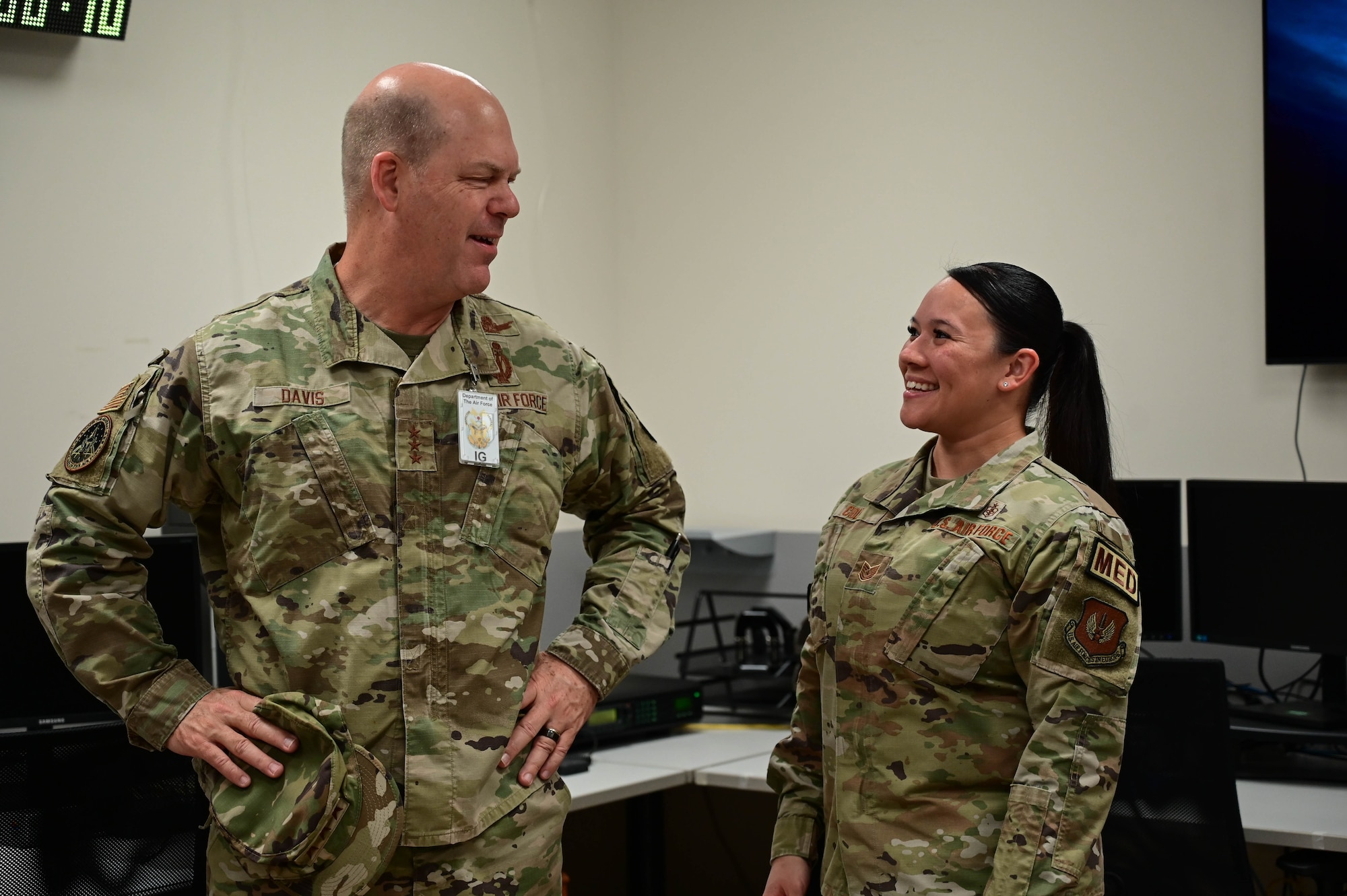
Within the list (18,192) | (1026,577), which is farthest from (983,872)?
(18,192)

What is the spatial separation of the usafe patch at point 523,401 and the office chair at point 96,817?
71 centimetres

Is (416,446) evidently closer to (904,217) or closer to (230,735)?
(230,735)

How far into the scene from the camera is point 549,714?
149 cm

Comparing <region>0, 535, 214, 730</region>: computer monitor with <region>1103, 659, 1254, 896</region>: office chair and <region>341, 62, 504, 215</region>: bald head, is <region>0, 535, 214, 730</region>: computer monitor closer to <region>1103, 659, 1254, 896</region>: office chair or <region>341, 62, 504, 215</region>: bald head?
<region>341, 62, 504, 215</region>: bald head

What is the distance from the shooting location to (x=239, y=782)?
1310 millimetres

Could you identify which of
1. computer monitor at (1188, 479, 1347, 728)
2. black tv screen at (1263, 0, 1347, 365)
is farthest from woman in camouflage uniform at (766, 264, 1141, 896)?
black tv screen at (1263, 0, 1347, 365)

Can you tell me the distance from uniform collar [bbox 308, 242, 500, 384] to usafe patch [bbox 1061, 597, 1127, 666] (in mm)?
747

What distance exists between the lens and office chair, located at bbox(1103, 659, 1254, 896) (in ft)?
6.31

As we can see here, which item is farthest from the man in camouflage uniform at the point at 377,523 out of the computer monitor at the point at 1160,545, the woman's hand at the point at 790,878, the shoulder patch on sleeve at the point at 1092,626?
the computer monitor at the point at 1160,545

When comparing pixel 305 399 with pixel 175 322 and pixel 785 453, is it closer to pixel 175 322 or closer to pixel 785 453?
pixel 175 322

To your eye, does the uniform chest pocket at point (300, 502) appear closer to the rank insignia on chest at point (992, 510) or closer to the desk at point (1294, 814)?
the rank insignia on chest at point (992, 510)

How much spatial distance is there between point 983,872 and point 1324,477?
161cm

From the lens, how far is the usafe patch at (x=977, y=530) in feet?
4.88

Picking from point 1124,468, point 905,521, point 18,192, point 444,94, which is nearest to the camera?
point 444,94
